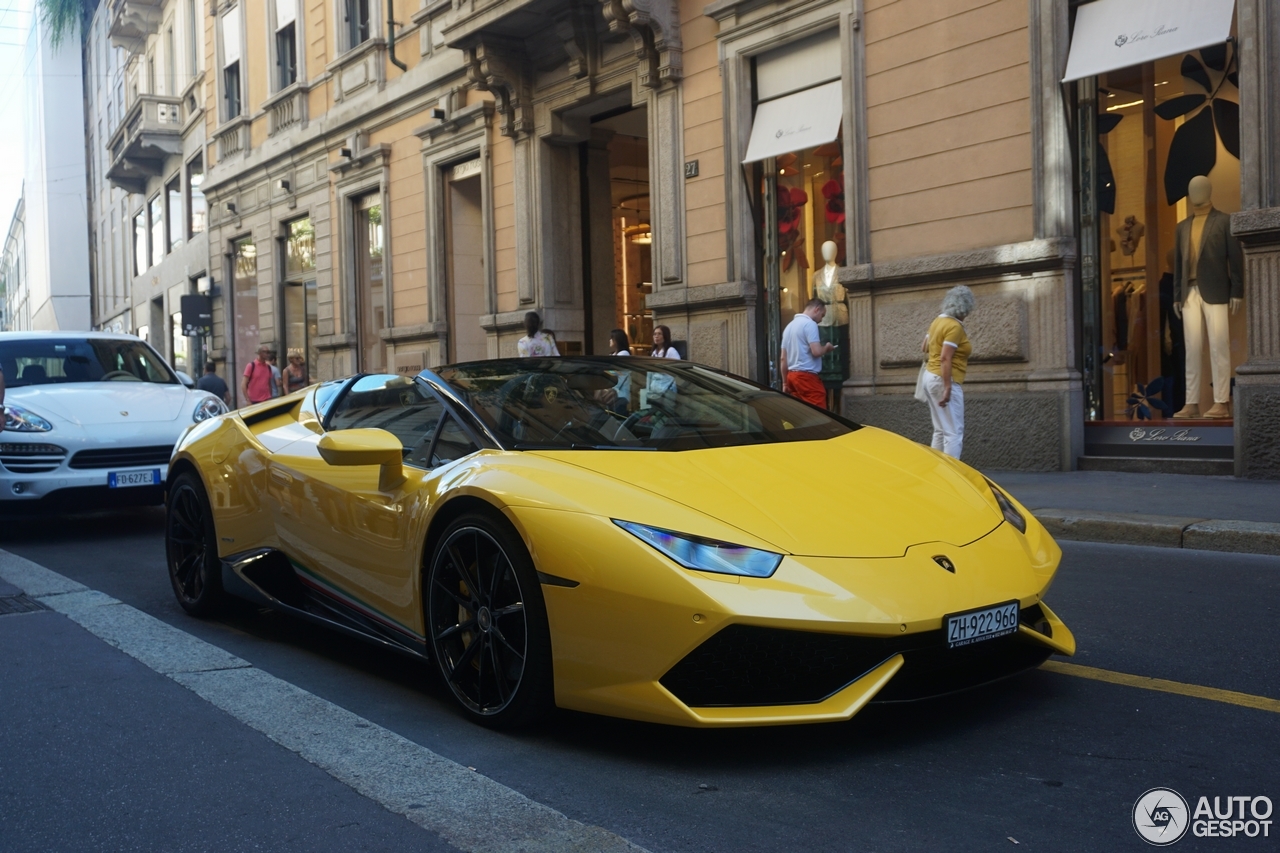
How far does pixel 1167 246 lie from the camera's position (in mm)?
10336

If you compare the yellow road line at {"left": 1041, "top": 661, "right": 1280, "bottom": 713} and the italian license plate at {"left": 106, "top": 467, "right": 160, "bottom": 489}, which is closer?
the yellow road line at {"left": 1041, "top": 661, "right": 1280, "bottom": 713}

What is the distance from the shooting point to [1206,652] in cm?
415

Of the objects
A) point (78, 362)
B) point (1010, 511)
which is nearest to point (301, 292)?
point (78, 362)

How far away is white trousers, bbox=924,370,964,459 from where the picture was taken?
9.66 metres

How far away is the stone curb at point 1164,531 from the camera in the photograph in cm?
639

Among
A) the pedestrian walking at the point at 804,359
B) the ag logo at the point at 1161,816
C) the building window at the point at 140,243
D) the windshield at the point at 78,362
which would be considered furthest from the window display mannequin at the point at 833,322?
the building window at the point at 140,243

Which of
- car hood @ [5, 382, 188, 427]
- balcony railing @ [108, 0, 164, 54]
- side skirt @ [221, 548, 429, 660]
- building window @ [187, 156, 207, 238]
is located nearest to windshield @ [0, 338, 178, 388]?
car hood @ [5, 382, 188, 427]

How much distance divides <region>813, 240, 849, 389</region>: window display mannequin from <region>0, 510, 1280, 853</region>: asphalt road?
7925 mm

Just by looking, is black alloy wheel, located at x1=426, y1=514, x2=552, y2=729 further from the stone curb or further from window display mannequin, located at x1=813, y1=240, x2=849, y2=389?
window display mannequin, located at x1=813, y1=240, x2=849, y2=389

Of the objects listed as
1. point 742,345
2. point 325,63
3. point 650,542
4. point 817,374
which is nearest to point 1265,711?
point 650,542

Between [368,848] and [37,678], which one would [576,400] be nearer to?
[368,848]

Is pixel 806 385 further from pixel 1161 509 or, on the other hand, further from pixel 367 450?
pixel 367 450

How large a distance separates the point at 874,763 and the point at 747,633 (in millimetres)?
486

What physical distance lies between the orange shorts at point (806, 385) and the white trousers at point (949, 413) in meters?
1.57
